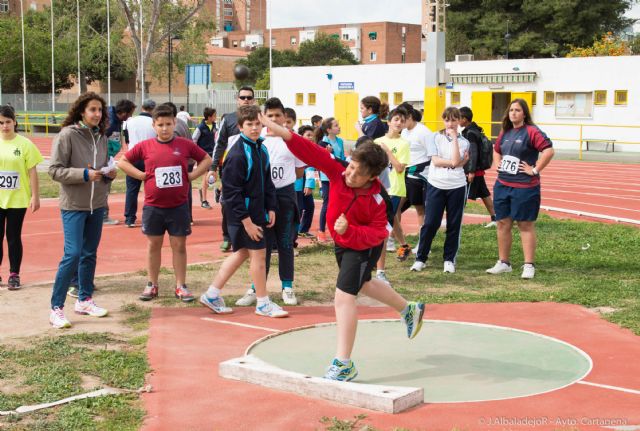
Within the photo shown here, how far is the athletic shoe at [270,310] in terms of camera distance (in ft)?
26.7

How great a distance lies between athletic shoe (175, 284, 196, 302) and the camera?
875 centimetres

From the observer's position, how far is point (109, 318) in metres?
8.03

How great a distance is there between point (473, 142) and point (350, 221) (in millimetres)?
7583

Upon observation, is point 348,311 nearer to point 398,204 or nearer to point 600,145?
point 398,204

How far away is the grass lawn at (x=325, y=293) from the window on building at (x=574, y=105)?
25401mm

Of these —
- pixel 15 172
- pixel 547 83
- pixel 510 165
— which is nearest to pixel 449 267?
pixel 510 165

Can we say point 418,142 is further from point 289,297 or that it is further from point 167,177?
point 167,177

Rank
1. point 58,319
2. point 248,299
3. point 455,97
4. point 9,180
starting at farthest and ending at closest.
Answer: point 455,97
point 9,180
point 248,299
point 58,319

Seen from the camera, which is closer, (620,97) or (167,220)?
(167,220)

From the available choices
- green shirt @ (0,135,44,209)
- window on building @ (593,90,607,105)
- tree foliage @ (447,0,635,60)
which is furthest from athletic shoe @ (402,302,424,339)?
tree foliage @ (447,0,635,60)

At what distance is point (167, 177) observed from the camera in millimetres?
8383

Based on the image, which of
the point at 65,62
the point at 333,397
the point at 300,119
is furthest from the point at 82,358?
the point at 65,62

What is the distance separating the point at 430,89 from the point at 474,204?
38.7ft

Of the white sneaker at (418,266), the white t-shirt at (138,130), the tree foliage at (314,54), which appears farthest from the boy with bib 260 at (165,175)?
the tree foliage at (314,54)
